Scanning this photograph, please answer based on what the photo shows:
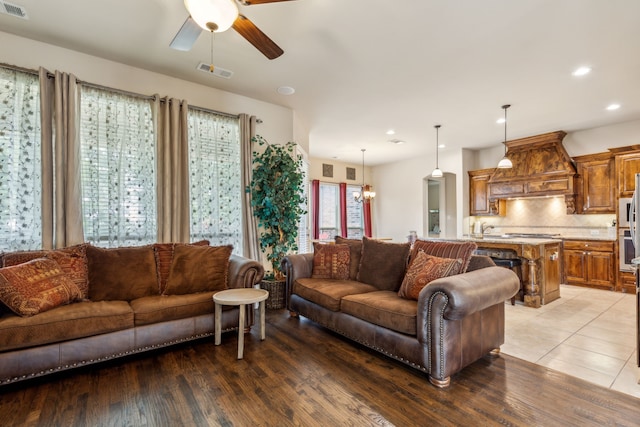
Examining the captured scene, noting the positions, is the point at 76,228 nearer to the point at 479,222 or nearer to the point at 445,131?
the point at 445,131

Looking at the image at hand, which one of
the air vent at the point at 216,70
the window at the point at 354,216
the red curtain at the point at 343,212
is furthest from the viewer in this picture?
the window at the point at 354,216

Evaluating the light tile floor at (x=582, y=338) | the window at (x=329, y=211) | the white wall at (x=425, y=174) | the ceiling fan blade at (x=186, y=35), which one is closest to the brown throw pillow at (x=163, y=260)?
the ceiling fan blade at (x=186, y=35)

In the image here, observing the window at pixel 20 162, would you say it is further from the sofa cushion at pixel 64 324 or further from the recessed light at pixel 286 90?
the recessed light at pixel 286 90

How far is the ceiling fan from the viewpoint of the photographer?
178cm

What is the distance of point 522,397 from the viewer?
202 centimetres

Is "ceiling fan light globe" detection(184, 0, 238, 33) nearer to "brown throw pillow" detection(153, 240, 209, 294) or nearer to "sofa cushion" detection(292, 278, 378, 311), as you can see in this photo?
"brown throw pillow" detection(153, 240, 209, 294)

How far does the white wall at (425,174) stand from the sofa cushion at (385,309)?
520cm

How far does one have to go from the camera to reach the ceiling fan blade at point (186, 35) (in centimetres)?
215

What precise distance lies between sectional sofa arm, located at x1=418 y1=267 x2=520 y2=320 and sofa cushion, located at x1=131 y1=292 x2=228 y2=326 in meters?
1.95

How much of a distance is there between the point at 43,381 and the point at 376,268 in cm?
296

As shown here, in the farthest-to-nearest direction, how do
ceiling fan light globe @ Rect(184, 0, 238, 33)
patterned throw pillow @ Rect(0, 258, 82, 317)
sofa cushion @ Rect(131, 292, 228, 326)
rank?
sofa cushion @ Rect(131, 292, 228, 326)
patterned throw pillow @ Rect(0, 258, 82, 317)
ceiling fan light globe @ Rect(184, 0, 238, 33)

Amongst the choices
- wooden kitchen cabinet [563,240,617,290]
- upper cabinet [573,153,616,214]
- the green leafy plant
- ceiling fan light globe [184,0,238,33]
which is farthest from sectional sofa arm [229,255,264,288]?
upper cabinet [573,153,616,214]

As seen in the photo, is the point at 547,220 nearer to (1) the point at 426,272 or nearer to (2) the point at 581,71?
(2) the point at 581,71

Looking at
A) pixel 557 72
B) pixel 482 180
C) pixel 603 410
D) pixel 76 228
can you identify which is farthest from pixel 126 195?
pixel 482 180
